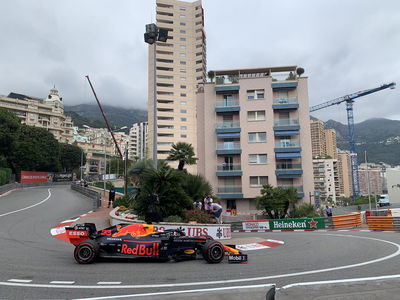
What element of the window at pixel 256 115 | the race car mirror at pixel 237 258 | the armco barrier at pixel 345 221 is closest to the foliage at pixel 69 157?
the window at pixel 256 115

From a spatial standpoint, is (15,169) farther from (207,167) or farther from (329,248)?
(329,248)

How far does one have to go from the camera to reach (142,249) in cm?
902

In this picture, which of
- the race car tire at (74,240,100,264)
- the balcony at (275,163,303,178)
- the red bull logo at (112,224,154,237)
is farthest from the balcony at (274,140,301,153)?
the race car tire at (74,240,100,264)

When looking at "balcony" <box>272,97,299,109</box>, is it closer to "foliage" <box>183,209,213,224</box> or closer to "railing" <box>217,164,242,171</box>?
"railing" <box>217,164,242,171</box>

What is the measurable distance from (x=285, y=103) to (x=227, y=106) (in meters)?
8.30

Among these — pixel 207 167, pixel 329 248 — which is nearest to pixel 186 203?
pixel 329 248

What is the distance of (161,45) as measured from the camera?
9625 centimetres

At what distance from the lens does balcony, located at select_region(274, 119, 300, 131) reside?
4309 cm

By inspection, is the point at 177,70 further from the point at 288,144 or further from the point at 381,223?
the point at 381,223

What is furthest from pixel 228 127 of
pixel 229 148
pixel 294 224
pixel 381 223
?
pixel 381 223

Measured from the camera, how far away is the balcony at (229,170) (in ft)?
141

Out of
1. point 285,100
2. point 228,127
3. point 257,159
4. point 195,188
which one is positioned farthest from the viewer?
point 228,127

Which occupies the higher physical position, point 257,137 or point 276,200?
point 257,137

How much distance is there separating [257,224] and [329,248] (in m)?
11.8
